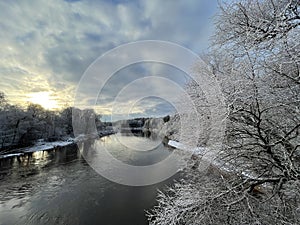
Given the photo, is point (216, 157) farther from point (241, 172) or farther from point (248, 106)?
point (248, 106)

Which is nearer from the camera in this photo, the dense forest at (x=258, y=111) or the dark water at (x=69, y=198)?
the dense forest at (x=258, y=111)

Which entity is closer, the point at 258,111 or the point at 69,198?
the point at 258,111

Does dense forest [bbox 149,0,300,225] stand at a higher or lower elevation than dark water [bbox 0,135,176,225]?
higher

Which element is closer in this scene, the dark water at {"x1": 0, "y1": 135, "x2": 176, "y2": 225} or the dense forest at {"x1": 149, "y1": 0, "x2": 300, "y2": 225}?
the dense forest at {"x1": 149, "y1": 0, "x2": 300, "y2": 225}

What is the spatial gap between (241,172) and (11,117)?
75.3 ft

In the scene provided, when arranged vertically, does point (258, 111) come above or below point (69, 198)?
above

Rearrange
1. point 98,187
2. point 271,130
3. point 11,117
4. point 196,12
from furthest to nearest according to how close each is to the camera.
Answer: point 11,117 < point 98,187 < point 196,12 < point 271,130

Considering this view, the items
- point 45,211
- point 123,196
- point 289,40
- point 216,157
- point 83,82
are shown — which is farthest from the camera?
point 83,82

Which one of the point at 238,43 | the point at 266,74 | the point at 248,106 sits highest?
the point at 238,43

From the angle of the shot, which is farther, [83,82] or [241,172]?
[83,82]

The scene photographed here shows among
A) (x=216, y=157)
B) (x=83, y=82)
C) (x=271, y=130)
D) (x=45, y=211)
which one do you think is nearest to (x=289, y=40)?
(x=271, y=130)

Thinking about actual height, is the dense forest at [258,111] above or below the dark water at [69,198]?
above

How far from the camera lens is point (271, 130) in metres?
3.22

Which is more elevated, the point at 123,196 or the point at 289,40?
the point at 289,40
